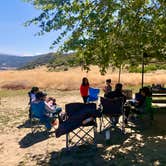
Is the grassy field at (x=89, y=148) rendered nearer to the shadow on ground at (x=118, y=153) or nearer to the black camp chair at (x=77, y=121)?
the shadow on ground at (x=118, y=153)

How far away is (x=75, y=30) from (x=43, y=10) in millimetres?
885

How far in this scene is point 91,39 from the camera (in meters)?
9.34

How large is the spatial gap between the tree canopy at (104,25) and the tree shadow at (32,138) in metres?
2.27

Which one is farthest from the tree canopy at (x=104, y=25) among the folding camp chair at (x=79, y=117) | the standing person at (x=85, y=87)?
the standing person at (x=85, y=87)

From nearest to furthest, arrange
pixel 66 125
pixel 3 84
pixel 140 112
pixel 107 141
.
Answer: pixel 66 125 → pixel 107 141 → pixel 140 112 → pixel 3 84

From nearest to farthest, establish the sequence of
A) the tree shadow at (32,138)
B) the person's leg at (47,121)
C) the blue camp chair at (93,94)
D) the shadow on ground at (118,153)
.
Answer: the shadow on ground at (118,153) → the tree shadow at (32,138) → the person's leg at (47,121) → the blue camp chair at (93,94)

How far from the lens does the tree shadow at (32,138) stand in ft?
33.9

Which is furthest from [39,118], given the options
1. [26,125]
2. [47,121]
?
[26,125]

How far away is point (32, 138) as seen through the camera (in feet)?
35.8

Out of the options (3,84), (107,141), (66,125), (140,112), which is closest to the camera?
(66,125)

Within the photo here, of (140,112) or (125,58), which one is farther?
(140,112)

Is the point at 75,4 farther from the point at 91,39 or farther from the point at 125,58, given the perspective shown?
the point at 125,58

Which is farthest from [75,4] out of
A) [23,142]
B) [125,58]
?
[23,142]

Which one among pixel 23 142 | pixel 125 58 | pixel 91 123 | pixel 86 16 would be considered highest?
pixel 86 16
